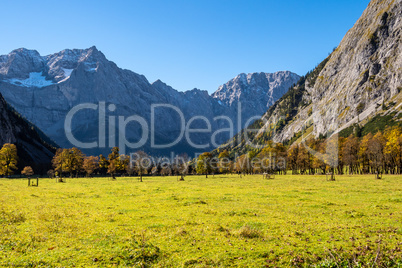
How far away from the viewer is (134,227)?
772 inches

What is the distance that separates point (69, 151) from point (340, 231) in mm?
126346

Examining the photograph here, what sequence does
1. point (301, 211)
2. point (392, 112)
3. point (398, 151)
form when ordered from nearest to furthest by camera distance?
point (301, 211)
point (398, 151)
point (392, 112)

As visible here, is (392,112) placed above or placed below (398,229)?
above

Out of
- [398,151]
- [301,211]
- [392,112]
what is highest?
[392,112]

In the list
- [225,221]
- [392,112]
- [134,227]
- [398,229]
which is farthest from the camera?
[392,112]

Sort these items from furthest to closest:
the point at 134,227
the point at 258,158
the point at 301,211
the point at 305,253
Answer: the point at 258,158 → the point at 301,211 → the point at 134,227 → the point at 305,253

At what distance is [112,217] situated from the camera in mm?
23078

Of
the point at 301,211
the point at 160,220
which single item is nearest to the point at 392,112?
the point at 301,211

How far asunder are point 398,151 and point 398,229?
337 feet

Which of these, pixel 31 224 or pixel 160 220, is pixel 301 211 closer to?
pixel 160 220

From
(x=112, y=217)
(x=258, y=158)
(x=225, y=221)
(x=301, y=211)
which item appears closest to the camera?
(x=225, y=221)

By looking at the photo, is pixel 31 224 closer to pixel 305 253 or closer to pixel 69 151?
pixel 305 253

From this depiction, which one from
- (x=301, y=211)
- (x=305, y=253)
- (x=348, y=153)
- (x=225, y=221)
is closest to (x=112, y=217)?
(x=225, y=221)

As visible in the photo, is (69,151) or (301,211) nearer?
(301,211)
